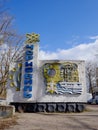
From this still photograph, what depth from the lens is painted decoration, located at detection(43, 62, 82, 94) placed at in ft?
75.8

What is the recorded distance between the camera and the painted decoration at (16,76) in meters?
23.6

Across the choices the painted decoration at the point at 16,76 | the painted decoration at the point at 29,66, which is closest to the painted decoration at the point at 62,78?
the painted decoration at the point at 29,66

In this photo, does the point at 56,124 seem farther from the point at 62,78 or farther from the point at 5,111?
the point at 62,78

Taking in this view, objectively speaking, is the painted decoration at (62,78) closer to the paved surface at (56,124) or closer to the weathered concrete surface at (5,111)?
the paved surface at (56,124)

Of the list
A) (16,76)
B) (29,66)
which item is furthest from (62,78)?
(16,76)

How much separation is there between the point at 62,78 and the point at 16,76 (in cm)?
516

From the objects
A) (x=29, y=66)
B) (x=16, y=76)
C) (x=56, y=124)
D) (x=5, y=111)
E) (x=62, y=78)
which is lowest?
(x=56, y=124)

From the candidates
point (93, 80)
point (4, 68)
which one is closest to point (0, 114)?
point (4, 68)

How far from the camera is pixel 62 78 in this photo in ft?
77.1

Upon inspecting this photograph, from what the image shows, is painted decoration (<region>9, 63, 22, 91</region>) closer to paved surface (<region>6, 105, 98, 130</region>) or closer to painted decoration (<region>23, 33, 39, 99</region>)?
painted decoration (<region>23, 33, 39, 99</region>)

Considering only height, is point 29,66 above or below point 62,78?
above

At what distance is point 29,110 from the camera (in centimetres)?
2327

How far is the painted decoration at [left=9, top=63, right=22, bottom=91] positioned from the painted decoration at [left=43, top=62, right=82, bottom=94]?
2833 millimetres

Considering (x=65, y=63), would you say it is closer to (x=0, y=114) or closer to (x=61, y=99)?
(x=61, y=99)
